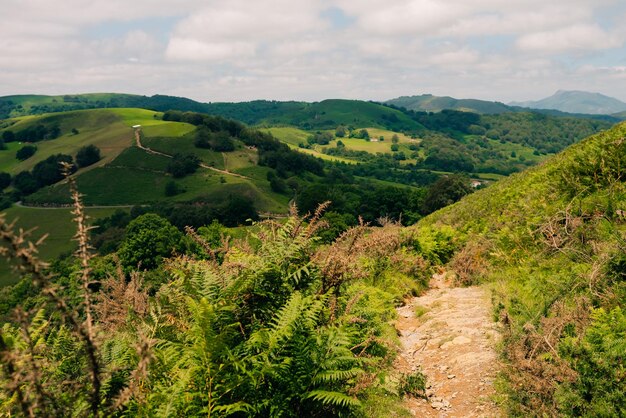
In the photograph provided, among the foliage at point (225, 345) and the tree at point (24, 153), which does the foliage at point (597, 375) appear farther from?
the tree at point (24, 153)

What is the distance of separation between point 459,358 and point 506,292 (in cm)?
212

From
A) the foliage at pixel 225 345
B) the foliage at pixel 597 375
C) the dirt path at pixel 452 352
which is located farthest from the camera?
the dirt path at pixel 452 352

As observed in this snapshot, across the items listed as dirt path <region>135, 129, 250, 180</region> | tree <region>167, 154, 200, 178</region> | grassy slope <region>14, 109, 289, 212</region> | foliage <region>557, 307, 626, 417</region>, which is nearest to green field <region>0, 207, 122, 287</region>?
grassy slope <region>14, 109, 289, 212</region>

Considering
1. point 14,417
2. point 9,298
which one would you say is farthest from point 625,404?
point 9,298

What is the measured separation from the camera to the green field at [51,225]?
93.8 metres

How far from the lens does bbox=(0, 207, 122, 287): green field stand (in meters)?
93.8

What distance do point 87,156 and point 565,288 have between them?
165665 millimetres

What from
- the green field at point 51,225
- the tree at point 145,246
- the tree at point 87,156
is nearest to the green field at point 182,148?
the tree at point 87,156

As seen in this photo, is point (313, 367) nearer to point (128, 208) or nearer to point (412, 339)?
point (412, 339)

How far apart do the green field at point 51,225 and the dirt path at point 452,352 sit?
95321 millimetres

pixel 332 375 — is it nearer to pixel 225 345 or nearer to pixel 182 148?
pixel 225 345

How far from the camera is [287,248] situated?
5.53 meters

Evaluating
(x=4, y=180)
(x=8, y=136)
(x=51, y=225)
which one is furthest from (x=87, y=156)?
(x=8, y=136)

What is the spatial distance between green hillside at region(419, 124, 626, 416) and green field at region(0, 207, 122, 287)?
95.8 metres
